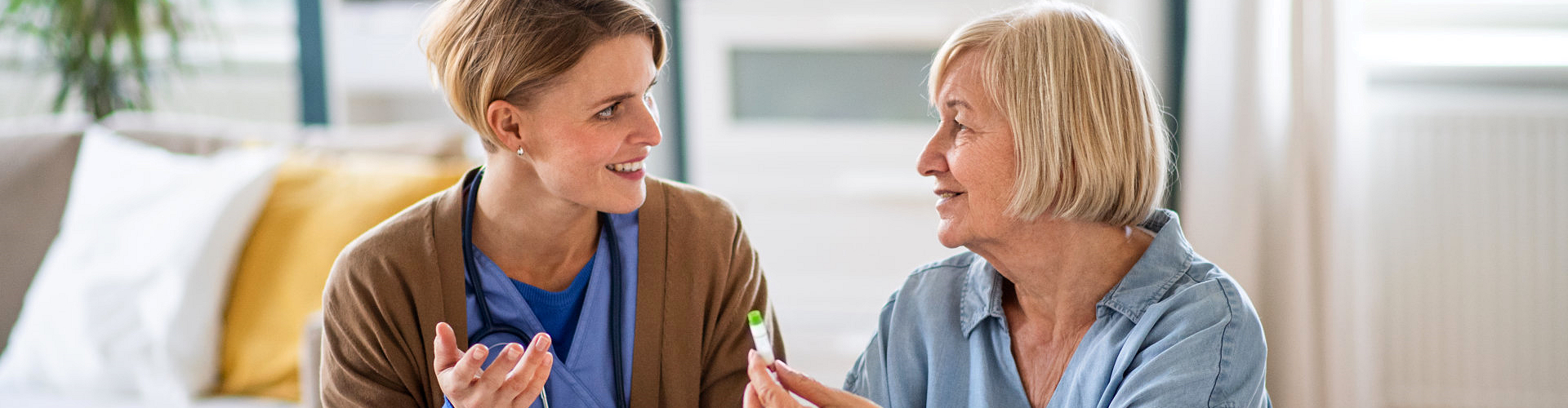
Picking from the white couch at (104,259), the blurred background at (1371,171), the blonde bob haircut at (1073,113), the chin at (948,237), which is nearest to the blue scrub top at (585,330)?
the chin at (948,237)

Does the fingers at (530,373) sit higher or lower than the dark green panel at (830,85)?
lower

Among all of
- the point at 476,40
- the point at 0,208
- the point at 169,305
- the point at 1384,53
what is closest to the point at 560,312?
the point at 476,40

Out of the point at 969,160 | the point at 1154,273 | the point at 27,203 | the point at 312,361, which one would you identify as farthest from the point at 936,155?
the point at 27,203

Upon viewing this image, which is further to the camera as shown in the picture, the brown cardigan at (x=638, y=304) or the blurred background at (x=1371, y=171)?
the blurred background at (x=1371, y=171)

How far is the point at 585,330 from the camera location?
138 centimetres

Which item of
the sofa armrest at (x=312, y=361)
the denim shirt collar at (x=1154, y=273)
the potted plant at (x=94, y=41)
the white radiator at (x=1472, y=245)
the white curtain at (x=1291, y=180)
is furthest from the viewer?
the potted plant at (x=94, y=41)

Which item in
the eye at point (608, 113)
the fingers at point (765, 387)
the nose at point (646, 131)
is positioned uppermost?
the eye at point (608, 113)

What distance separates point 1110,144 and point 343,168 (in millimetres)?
1719

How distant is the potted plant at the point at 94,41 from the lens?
3320 millimetres

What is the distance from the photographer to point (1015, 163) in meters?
1.24

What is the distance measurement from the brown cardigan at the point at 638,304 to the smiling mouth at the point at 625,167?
0.10 meters

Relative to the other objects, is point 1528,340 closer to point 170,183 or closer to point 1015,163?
point 1015,163

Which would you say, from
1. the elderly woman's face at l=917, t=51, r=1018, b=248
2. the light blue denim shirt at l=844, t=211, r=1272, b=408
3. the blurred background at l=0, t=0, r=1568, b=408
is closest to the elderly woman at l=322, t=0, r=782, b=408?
the light blue denim shirt at l=844, t=211, r=1272, b=408

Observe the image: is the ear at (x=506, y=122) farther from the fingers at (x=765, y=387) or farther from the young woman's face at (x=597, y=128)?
the fingers at (x=765, y=387)
